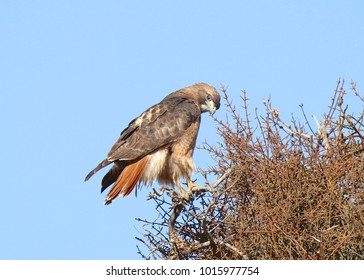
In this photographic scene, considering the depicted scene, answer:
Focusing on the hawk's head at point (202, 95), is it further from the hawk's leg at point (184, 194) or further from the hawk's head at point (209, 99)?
the hawk's leg at point (184, 194)

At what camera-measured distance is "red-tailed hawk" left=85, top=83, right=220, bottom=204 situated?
838cm

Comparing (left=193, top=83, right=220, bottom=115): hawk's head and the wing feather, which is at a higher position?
(left=193, top=83, right=220, bottom=115): hawk's head

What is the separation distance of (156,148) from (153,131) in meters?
0.16

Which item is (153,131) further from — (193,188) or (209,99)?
(193,188)

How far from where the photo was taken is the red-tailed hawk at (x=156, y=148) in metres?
8.38

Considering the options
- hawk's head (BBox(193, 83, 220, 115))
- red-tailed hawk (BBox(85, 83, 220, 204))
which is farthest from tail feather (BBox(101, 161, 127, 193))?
hawk's head (BBox(193, 83, 220, 115))

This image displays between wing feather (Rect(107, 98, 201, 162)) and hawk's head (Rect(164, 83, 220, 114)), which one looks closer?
wing feather (Rect(107, 98, 201, 162))

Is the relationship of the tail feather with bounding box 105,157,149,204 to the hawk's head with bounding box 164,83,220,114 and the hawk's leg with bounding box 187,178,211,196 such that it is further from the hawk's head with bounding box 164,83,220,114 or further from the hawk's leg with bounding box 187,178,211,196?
the hawk's head with bounding box 164,83,220,114

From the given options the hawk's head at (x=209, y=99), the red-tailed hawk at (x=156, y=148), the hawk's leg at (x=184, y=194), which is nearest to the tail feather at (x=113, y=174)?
the red-tailed hawk at (x=156, y=148)

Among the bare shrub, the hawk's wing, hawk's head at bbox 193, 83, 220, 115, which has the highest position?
hawk's head at bbox 193, 83, 220, 115

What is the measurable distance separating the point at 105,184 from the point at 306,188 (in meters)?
2.45

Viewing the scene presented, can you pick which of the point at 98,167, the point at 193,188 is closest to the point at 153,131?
the point at 98,167

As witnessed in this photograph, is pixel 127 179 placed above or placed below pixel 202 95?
below

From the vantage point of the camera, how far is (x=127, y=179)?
8.26 meters
